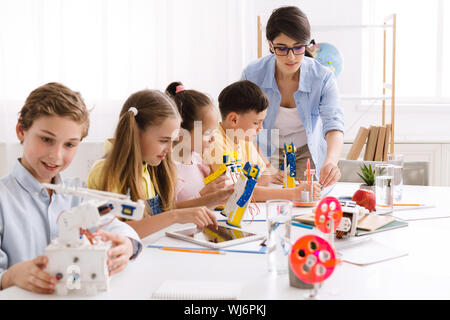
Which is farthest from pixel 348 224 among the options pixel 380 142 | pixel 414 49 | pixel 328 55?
pixel 414 49

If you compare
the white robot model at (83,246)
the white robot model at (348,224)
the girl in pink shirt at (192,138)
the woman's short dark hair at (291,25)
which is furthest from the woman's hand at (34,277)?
the woman's short dark hair at (291,25)

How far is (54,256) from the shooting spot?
87 centimetres

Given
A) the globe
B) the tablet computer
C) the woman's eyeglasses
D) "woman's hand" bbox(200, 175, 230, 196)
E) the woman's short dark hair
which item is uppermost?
the globe

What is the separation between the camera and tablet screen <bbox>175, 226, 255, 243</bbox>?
50.3 inches

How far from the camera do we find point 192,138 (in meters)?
2.06

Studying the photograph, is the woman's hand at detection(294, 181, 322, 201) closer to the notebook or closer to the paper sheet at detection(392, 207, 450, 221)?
the paper sheet at detection(392, 207, 450, 221)

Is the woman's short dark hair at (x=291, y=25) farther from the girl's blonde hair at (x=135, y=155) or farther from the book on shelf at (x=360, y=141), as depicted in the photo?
the book on shelf at (x=360, y=141)

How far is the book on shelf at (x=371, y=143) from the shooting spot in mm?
3355

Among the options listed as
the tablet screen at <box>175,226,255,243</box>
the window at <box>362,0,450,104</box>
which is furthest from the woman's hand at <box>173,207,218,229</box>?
the window at <box>362,0,450,104</box>

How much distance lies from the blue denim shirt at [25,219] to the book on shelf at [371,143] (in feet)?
8.30

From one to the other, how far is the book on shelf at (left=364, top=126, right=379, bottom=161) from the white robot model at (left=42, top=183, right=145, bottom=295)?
276 centimetres

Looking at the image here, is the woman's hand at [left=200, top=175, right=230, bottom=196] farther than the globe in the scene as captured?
No

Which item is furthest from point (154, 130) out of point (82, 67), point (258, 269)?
point (82, 67)
